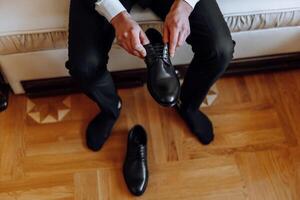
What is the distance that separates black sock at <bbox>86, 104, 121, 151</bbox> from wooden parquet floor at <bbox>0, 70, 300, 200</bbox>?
27mm

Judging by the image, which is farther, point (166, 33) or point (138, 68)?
point (138, 68)

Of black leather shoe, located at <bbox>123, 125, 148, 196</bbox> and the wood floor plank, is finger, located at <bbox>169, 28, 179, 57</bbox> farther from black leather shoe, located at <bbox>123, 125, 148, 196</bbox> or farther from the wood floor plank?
the wood floor plank

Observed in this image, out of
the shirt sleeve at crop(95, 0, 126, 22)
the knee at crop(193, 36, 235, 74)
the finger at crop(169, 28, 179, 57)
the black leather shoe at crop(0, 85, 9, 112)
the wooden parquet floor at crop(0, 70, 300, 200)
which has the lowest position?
the wooden parquet floor at crop(0, 70, 300, 200)

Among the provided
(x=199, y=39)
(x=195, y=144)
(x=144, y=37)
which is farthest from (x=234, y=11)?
(x=195, y=144)

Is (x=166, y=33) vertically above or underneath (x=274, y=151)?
above

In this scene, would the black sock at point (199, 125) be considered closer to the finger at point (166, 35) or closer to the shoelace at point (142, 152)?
the shoelace at point (142, 152)

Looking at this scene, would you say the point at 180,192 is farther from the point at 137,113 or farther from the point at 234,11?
the point at 234,11

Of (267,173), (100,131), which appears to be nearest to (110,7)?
(100,131)

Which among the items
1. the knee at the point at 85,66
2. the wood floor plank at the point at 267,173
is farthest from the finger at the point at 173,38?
the wood floor plank at the point at 267,173

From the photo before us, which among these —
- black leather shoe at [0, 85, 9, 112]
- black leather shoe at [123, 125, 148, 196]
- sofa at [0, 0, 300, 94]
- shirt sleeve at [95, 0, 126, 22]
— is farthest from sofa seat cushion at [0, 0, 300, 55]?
black leather shoe at [123, 125, 148, 196]

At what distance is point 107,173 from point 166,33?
0.50m

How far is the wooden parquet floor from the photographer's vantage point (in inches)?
47.6

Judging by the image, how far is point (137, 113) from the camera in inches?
53.7

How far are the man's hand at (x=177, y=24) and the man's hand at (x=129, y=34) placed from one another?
0.20 feet
